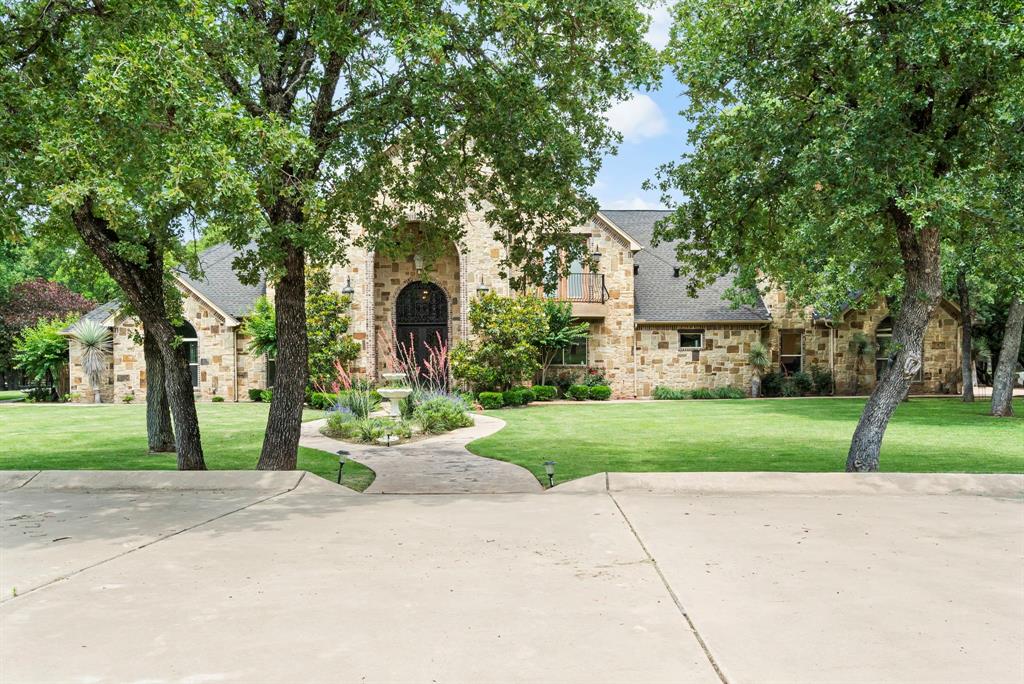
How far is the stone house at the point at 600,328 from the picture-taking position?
1003 inches

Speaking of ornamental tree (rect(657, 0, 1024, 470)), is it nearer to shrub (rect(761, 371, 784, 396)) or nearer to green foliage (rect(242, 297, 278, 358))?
shrub (rect(761, 371, 784, 396))

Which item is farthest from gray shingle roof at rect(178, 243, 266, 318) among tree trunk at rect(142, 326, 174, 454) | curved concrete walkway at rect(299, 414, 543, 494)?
tree trunk at rect(142, 326, 174, 454)

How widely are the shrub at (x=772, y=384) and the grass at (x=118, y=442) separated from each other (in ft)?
53.5

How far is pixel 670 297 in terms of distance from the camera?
93.8 feet

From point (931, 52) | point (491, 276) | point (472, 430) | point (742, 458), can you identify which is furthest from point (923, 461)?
point (491, 276)

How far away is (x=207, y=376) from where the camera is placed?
87.2ft

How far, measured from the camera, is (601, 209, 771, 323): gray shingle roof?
27562mm

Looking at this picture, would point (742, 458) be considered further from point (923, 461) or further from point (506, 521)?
point (506, 521)

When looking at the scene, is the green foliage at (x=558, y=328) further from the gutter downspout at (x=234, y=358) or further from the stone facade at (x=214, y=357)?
the gutter downspout at (x=234, y=358)

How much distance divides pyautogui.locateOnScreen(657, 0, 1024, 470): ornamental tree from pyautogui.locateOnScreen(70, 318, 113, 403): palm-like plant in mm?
23247

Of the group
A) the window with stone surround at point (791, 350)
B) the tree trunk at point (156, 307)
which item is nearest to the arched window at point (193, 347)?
the tree trunk at point (156, 307)

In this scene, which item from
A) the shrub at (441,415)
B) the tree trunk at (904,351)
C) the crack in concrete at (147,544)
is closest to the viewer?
the crack in concrete at (147,544)

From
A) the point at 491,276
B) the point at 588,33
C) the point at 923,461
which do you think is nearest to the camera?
the point at 588,33

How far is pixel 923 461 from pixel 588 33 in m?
7.70
